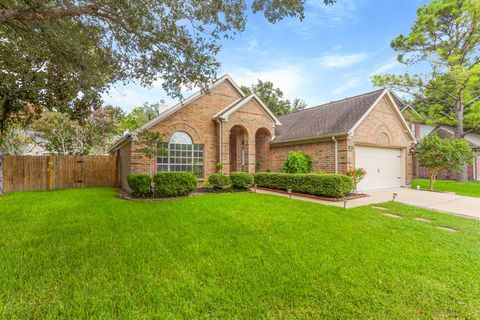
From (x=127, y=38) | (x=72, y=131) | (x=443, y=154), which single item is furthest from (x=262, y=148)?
(x=72, y=131)

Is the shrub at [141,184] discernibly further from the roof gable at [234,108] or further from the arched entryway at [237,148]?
the arched entryway at [237,148]

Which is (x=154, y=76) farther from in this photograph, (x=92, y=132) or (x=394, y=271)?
(x=92, y=132)

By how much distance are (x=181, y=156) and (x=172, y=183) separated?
334 centimetres

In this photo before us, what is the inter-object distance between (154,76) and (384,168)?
13.2m

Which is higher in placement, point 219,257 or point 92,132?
point 92,132

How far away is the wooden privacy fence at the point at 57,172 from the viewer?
11.4 metres

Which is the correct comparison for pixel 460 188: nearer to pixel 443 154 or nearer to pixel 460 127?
pixel 443 154

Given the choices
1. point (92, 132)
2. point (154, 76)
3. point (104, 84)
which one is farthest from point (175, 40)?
point (92, 132)

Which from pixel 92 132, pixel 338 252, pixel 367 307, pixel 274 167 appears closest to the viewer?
pixel 367 307

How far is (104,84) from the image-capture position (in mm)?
7004

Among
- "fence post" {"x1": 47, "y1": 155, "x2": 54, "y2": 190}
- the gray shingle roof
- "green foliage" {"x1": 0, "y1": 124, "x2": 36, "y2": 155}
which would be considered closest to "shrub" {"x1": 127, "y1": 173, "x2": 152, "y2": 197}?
"fence post" {"x1": 47, "y1": 155, "x2": 54, "y2": 190}

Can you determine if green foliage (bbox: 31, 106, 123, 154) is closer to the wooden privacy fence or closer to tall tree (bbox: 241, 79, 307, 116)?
the wooden privacy fence

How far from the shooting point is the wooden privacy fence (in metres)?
11.4

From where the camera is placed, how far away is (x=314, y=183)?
1018cm
